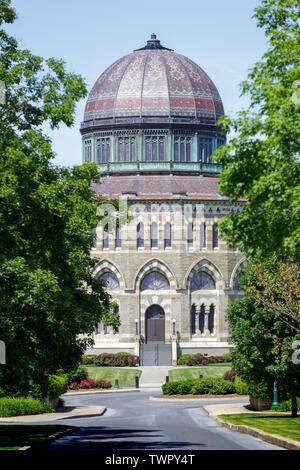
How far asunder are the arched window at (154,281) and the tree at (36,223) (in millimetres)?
54155

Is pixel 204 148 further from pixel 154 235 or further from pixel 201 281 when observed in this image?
pixel 201 281

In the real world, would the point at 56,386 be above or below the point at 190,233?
below

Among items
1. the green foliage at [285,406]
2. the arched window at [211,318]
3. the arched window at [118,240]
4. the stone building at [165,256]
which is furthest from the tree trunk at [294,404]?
the arched window at [118,240]

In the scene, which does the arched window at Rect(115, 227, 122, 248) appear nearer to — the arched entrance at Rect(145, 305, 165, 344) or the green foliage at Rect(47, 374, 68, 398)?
the arched entrance at Rect(145, 305, 165, 344)

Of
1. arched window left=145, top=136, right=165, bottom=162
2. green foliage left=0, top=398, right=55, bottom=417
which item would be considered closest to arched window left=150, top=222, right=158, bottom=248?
arched window left=145, top=136, right=165, bottom=162

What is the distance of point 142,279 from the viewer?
83.2m

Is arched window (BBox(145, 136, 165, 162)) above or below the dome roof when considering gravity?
below

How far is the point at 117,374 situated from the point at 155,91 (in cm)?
3097

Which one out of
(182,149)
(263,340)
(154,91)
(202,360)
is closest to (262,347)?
(263,340)

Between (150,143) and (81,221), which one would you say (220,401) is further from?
(150,143)

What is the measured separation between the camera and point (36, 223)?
23.2 m

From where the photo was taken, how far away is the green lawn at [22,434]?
2450cm

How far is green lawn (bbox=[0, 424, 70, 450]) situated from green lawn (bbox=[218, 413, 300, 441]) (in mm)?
6709

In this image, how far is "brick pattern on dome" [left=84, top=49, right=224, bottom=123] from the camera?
88.9m
